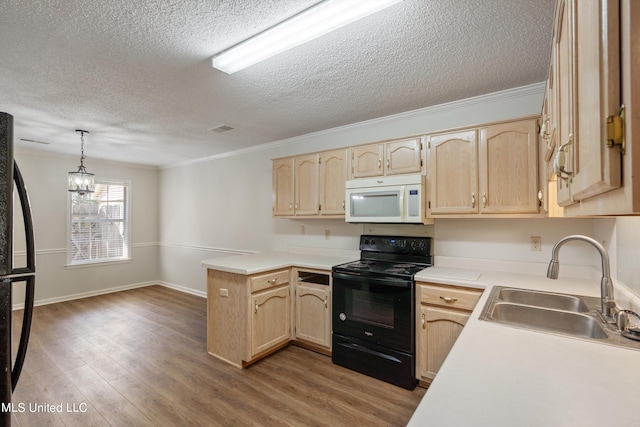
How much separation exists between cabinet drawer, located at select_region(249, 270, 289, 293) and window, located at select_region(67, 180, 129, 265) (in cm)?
391

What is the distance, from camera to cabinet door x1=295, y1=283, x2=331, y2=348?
280 cm

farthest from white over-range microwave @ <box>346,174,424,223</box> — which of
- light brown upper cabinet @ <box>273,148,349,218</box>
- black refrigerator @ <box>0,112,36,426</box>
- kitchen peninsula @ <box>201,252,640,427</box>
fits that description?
black refrigerator @ <box>0,112,36,426</box>

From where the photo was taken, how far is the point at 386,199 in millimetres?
2680

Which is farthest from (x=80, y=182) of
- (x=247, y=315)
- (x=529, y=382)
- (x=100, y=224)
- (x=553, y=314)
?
(x=553, y=314)

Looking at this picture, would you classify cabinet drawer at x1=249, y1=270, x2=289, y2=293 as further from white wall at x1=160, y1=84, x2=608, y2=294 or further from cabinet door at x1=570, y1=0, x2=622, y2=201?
cabinet door at x1=570, y1=0, x2=622, y2=201

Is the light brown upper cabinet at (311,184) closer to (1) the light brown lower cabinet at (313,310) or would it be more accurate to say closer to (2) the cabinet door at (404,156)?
(2) the cabinet door at (404,156)

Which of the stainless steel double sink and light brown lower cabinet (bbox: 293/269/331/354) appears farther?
light brown lower cabinet (bbox: 293/269/331/354)

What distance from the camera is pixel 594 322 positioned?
1345 millimetres

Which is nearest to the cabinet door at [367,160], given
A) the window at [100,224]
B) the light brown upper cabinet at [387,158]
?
the light brown upper cabinet at [387,158]

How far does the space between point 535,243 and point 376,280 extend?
1301 mm

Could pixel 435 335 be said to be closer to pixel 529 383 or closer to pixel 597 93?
pixel 529 383

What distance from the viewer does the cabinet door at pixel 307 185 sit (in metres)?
3.23

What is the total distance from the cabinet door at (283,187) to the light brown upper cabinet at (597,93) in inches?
111

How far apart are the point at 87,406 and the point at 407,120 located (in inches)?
142
